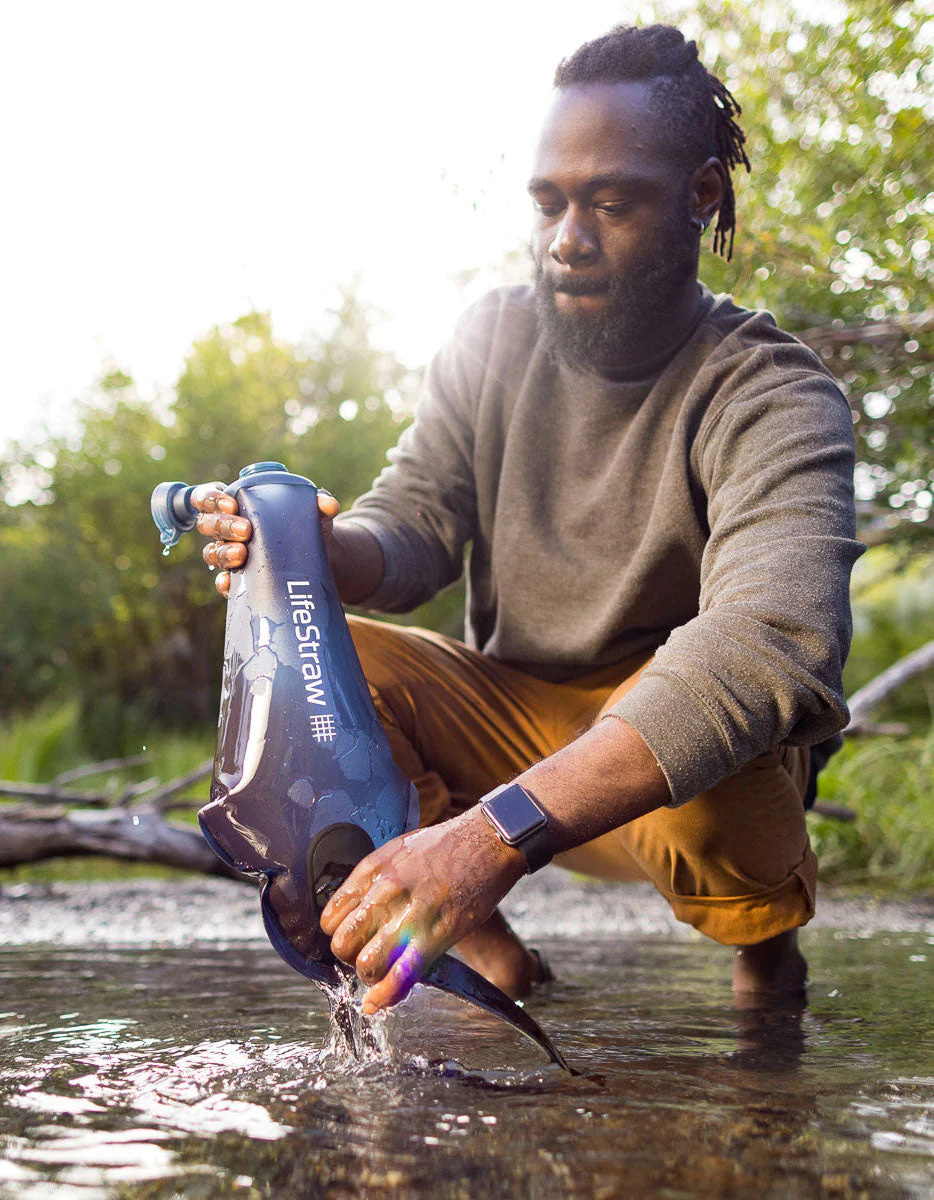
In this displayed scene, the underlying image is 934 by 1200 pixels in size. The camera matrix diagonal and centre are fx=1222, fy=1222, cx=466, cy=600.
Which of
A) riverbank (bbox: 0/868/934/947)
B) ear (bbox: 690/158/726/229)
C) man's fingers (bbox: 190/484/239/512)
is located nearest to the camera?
man's fingers (bbox: 190/484/239/512)

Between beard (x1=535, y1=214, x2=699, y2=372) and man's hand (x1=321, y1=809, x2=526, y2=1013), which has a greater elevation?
beard (x1=535, y1=214, x2=699, y2=372)

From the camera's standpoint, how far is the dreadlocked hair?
226 centimetres

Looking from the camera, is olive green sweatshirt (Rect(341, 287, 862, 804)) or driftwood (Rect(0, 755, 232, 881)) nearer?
olive green sweatshirt (Rect(341, 287, 862, 804))

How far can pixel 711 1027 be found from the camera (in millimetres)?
1980

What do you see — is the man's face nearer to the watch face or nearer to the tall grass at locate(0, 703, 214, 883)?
the watch face

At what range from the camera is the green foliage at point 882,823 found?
4410 millimetres

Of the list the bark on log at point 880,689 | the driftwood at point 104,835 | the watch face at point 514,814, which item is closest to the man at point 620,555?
the watch face at point 514,814

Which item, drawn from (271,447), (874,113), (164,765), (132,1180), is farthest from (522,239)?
(271,447)

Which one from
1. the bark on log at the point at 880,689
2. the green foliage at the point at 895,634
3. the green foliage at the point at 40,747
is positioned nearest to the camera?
the bark on log at the point at 880,689

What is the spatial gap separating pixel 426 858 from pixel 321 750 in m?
0.27

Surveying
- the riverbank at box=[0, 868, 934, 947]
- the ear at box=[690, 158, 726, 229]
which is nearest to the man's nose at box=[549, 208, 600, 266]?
the ear at box=[690, 158, 726, 229]

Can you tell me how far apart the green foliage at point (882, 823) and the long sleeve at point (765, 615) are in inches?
112

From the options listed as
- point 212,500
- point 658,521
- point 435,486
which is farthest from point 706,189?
point 212,500

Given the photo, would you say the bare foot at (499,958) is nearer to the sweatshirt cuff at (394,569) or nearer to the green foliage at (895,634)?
the sweatshirt cuff at (394,569)
